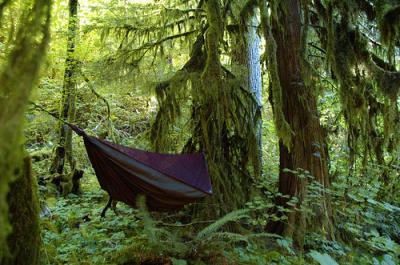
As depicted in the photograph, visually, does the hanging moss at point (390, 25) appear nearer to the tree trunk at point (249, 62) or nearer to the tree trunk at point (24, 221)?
the tree trunk at point (249, 62)

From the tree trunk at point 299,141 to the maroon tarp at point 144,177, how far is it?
967 millimetres

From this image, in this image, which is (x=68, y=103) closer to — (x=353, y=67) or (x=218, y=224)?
(x=218, y=224)

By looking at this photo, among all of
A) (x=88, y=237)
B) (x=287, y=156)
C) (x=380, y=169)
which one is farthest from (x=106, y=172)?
(x=380, y=169)

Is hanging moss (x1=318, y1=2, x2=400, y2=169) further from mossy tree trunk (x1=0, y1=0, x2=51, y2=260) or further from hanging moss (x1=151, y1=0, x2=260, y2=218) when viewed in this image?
mossy tree trunk (x1=0, y1=0, x2=51, y2=260)

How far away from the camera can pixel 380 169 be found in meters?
3.75

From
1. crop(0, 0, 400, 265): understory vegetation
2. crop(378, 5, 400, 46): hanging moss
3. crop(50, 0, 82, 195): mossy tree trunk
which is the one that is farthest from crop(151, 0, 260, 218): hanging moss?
crop(50, 0, 82, 195): mossy tree trunk

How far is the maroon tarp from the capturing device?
248 centimetres

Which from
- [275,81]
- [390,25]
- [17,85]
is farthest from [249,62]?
[17,85]

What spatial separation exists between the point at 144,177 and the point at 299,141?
1507 mm

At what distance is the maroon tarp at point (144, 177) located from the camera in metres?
2.48

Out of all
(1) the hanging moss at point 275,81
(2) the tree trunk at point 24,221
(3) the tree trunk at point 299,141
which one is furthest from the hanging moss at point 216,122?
(2) the tree trunk at point 24,221

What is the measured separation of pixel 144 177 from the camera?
99.0 inches

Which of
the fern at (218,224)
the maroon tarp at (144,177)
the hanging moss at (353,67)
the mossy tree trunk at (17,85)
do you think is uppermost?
the hanging moss at (353,67)

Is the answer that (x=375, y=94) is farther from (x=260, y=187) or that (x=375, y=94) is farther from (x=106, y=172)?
(x=106, y=172)
